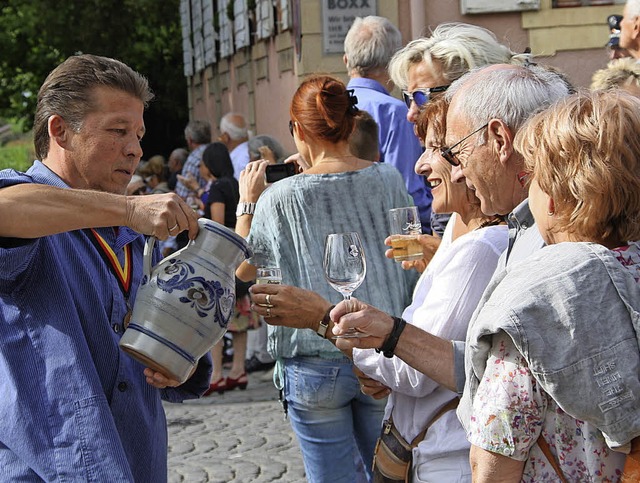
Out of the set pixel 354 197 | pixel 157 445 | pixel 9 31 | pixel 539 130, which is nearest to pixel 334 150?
pixel 354 197

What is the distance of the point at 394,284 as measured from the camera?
4.16 metres

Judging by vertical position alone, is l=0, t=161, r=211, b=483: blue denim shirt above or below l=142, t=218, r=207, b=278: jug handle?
below

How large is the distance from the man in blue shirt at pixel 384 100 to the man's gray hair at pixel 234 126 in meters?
4.51

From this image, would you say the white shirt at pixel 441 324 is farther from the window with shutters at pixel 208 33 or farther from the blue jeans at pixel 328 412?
the window with shutters at pixel 208 33

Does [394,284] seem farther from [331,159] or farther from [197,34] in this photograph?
[197,34]

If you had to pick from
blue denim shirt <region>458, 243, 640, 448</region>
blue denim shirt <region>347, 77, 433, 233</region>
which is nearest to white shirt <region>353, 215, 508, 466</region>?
blue denim shirt <region>458, 243, 640, 448</region>

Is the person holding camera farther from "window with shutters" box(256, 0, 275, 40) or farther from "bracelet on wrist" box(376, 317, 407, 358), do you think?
"window with shutters" box(256, 0, 275, 40)

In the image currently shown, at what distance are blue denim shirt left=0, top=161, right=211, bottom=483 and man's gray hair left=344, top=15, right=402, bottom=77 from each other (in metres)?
3.63

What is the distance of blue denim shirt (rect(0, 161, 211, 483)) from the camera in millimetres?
2572

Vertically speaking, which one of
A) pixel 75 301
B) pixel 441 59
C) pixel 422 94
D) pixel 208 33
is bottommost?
pixel 75 301

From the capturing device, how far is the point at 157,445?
2.88m

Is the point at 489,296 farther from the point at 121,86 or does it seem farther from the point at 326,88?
the point at 326,88

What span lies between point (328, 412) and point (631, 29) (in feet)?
9.42

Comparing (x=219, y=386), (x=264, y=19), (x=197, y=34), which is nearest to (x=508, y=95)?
(x=219, y=386)
